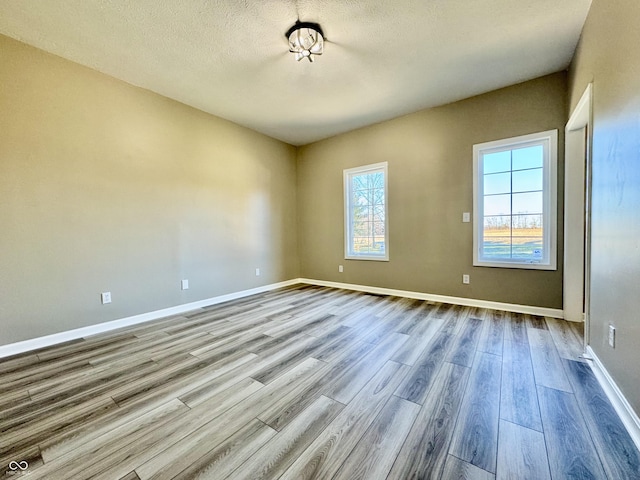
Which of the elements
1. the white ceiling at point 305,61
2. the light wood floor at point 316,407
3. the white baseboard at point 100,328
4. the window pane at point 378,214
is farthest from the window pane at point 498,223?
the white baseboard at point 100,328

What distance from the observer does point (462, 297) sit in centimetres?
361

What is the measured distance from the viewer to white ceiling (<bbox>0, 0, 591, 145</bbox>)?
206cm

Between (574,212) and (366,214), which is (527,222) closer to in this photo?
(574,212)

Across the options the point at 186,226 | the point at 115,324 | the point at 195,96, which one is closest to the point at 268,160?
the point at 195,96

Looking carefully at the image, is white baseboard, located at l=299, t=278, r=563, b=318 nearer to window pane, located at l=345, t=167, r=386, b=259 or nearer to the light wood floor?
the light wood floor

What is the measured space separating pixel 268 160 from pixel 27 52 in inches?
119

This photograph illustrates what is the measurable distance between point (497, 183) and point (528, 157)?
422 millimetres

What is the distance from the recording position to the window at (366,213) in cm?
439

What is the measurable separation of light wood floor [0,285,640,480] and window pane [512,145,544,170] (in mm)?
1894

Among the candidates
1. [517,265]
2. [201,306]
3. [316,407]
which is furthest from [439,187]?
[201,306]

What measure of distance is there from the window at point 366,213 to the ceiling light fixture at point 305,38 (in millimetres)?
2311

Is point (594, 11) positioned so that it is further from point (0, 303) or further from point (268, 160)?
point (0, 303)

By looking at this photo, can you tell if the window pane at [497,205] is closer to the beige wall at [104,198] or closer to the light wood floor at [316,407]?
the light wood floor at [316,407]

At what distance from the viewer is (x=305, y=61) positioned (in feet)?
8.89
